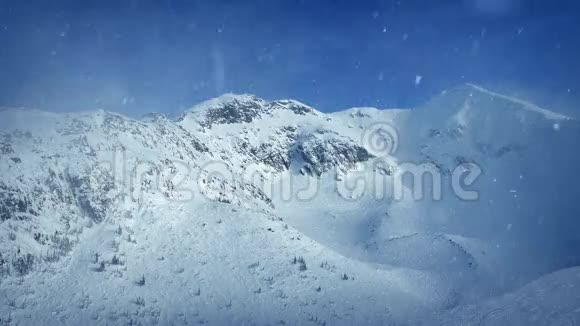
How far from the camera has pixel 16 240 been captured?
1633 centimetres

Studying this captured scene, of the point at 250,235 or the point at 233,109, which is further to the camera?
the point at 233,109

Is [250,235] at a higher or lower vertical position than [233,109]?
lower

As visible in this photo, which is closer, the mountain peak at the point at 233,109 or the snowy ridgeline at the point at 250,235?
the snowy ridgeline at the point at 250,235

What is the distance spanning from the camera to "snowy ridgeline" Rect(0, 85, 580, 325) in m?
14.9

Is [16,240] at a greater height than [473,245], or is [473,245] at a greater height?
[16,240]

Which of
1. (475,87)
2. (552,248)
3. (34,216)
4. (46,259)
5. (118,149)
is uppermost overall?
(475,87)

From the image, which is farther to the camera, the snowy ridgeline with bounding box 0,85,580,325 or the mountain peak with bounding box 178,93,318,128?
the mountain peak with bounding box 178,93,318,128

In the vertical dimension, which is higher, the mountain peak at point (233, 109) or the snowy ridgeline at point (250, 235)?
the mountain peak at point (233, 109)

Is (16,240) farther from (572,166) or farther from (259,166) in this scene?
(572,166)

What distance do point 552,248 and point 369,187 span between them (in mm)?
20439

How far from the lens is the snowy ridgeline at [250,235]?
1488 cm

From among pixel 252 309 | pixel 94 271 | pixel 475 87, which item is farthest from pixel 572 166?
pixel 94 271

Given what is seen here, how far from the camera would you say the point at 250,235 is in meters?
22.2

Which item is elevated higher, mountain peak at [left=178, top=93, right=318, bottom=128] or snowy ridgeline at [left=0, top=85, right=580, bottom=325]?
mountain peak at [left=178, top=93, right=318, bottom=128]
